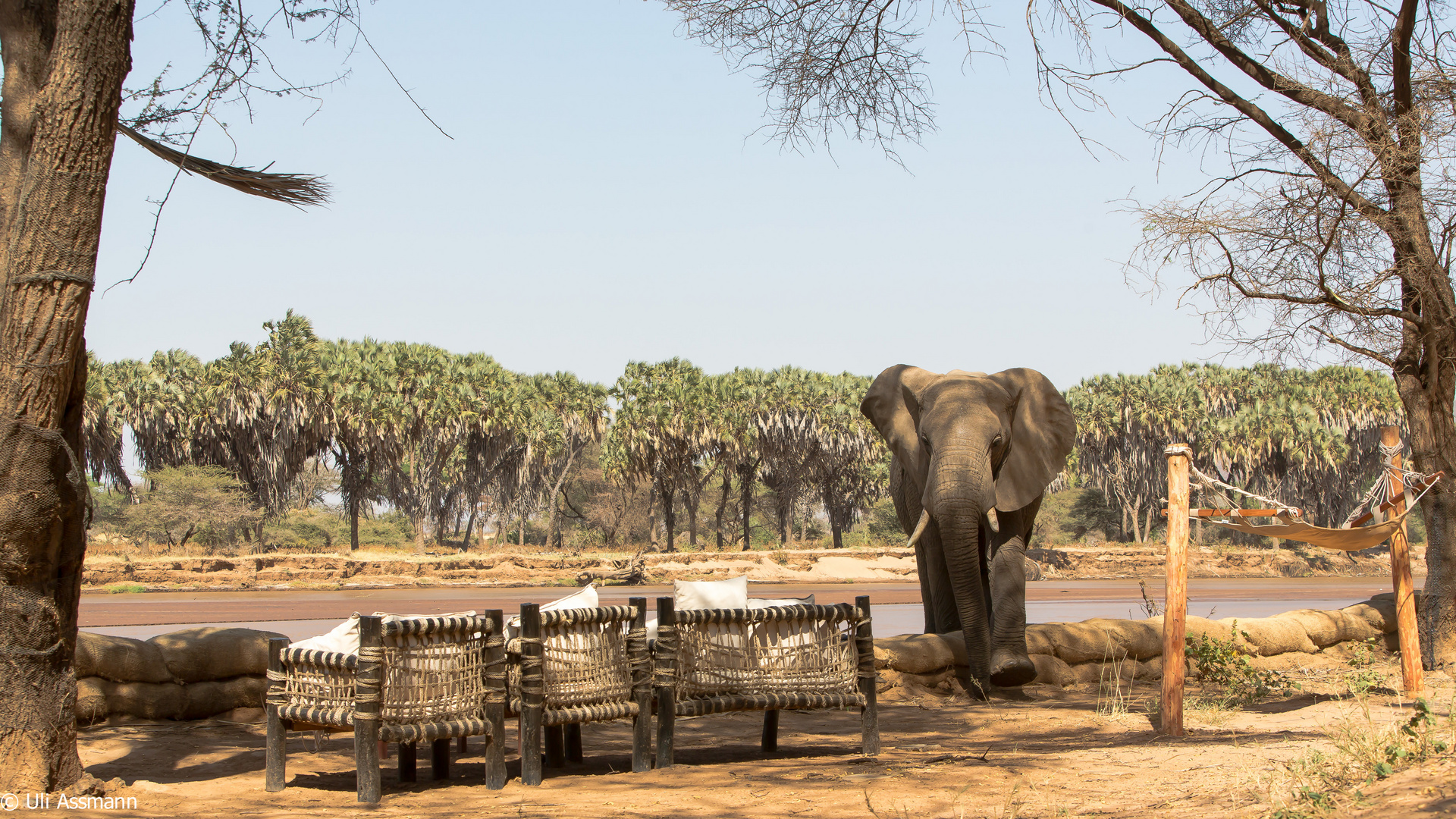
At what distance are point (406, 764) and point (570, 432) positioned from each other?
4781cm

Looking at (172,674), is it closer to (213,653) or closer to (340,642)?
(213,653)

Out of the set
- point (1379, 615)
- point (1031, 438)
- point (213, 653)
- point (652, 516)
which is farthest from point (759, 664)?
point (652, 516)

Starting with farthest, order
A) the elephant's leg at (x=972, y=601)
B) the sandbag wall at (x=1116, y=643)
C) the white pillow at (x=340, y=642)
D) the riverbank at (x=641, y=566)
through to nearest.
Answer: the riverbank at (x=641, y=566) → the sandbag wall at (x=1116, y=643) → the elephant's leg at (x=972, y=601) → the white pillow at (x=340, y=642)

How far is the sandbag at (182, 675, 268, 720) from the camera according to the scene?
7.00 meters

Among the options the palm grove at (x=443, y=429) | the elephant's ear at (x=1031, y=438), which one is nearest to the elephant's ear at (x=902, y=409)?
the elephant's ear at (x=1031, y=438)

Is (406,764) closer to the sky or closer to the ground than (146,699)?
closer to the ground

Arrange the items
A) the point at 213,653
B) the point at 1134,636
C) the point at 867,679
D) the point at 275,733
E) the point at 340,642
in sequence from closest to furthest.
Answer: the point at 275,733, the point at 340,642, the point at 867,679, the point at 213,653, the point at 1134,636

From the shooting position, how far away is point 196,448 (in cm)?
4278

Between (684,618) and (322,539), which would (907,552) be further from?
(684,618)

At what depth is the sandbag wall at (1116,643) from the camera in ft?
29.4

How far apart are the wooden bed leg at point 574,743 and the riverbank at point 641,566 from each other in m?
25.4

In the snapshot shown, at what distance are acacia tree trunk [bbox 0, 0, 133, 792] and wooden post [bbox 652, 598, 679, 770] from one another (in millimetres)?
2568

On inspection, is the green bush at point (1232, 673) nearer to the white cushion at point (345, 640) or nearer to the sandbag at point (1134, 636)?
the sandbag at point (1134, 636)

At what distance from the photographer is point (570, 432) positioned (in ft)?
173
